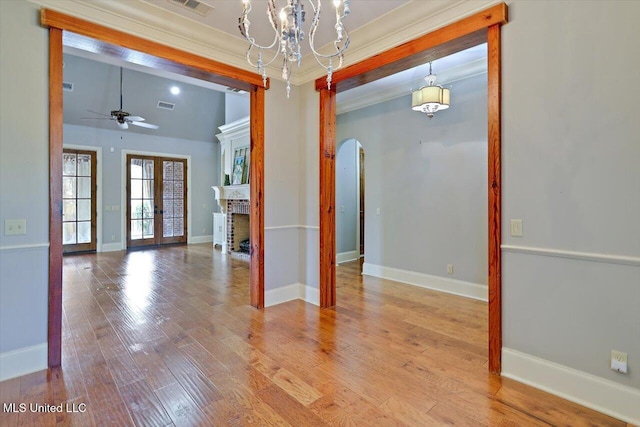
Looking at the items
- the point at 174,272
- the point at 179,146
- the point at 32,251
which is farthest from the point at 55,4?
the point at 179,146

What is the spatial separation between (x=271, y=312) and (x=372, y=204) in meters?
2.71

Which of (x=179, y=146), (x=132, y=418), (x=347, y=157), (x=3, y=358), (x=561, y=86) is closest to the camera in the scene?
(x=132, y=418)

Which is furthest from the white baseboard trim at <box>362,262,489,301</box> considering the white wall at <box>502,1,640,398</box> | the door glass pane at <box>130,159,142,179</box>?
the door glass pane at <box>130,159,142,179</box>

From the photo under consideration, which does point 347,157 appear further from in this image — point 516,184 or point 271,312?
point 516,184

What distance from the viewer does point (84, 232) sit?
7828mm

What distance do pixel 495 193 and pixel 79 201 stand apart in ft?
29.8

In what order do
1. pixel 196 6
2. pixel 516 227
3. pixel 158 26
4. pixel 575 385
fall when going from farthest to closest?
pixel 158 26 → pixel 196 6 → pixel 516 227 → pixel 575 385

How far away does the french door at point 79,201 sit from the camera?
7574 mm

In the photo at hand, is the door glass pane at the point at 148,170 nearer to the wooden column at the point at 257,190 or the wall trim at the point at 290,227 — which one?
the wooden column at the point at 257,190

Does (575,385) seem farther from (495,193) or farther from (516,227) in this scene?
(495,193)

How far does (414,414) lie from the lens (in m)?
1.88

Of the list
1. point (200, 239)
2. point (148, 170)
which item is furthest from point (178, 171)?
point (200, 239)

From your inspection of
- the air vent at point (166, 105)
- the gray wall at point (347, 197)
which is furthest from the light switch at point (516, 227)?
the air vent at point (166, 105)

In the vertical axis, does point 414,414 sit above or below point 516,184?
below
